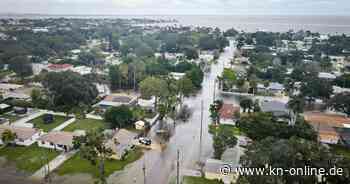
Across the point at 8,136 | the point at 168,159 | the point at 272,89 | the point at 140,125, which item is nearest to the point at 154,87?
the point at 140,125

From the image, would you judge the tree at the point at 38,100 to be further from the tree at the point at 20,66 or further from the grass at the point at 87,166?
the tree at the point at 20,66

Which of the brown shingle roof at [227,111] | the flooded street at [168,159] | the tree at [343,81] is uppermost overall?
the tree at [343,81]

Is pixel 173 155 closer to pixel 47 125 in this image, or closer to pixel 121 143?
pixel 121 143

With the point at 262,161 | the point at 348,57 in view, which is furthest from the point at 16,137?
the point at 348,57

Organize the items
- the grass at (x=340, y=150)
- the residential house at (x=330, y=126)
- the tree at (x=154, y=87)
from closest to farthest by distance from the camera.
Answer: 1. the grass at (x=340, y=150)
2. the residential house at (x=330, y=126)
3. the tree at (x=154, y=87)

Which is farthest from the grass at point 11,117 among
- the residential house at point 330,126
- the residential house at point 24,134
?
the residential house at point 330,126

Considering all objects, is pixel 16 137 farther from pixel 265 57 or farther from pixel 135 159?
pixel 265 57
